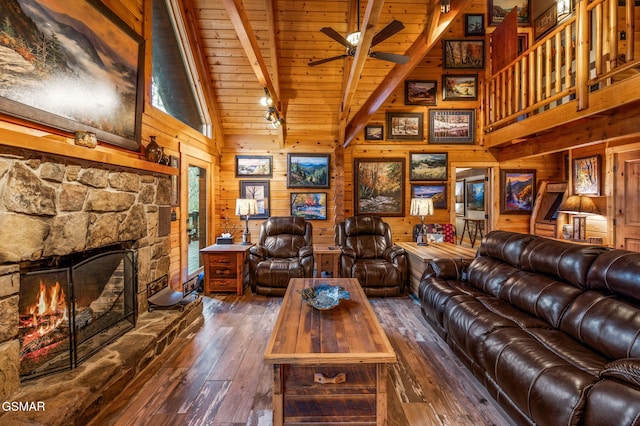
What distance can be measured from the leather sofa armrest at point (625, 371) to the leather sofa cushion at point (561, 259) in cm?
86

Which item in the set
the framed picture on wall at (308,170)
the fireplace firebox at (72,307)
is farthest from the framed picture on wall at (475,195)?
the fireplace firebox at (72,307)

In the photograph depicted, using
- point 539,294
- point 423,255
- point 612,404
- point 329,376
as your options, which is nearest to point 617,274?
point 539,294

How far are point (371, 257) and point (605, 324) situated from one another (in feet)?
9.65

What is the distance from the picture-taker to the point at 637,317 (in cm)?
148

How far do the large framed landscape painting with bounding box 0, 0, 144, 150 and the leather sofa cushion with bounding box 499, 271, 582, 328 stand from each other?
12.0 ft

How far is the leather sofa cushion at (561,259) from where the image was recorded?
1.92 meters

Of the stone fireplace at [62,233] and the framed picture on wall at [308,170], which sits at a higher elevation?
the framed picture on wall at [308,170]

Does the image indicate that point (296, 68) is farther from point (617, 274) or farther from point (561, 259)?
point (617, 274)

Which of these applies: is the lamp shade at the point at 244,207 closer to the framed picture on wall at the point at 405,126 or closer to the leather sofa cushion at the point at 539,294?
the framed picture on wall at the point at 405,126

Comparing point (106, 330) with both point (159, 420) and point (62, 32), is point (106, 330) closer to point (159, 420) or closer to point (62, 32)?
point (159, 420)

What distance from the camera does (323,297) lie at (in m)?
2.28

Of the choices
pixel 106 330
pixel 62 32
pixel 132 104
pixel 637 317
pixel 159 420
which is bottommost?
pixel 159 420

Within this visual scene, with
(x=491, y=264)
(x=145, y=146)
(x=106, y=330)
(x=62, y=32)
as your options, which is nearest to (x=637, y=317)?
(x=491, y=264)

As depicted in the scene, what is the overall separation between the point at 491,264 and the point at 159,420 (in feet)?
9.87
